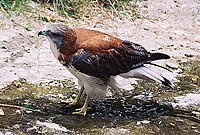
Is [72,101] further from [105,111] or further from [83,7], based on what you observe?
[83,7]

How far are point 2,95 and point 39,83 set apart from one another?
0.47 m

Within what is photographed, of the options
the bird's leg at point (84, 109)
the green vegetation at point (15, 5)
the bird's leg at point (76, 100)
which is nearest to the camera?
the bird's leg at point (84, 109)

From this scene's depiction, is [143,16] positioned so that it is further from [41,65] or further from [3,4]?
[41,65]

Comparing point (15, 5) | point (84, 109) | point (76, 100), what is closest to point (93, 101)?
point (76, 100)

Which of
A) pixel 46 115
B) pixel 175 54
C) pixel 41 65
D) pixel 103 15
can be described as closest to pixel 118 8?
pixel 103 15

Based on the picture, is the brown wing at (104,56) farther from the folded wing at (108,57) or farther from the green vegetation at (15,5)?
the green vegetation at (15,5)

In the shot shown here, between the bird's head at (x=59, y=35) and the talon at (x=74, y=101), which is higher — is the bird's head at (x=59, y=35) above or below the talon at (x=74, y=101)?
above

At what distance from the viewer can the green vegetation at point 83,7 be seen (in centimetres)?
695

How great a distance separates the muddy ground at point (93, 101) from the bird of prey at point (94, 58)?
0.73ft

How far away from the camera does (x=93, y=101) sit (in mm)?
4812

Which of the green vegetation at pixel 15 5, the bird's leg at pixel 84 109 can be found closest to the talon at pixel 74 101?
the bird's leg at pixel 84 109

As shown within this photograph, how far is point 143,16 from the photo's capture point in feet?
25.0

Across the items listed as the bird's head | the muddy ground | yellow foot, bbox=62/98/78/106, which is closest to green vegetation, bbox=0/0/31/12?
the muddy ground

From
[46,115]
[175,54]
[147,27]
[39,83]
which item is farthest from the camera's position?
[147,27]
